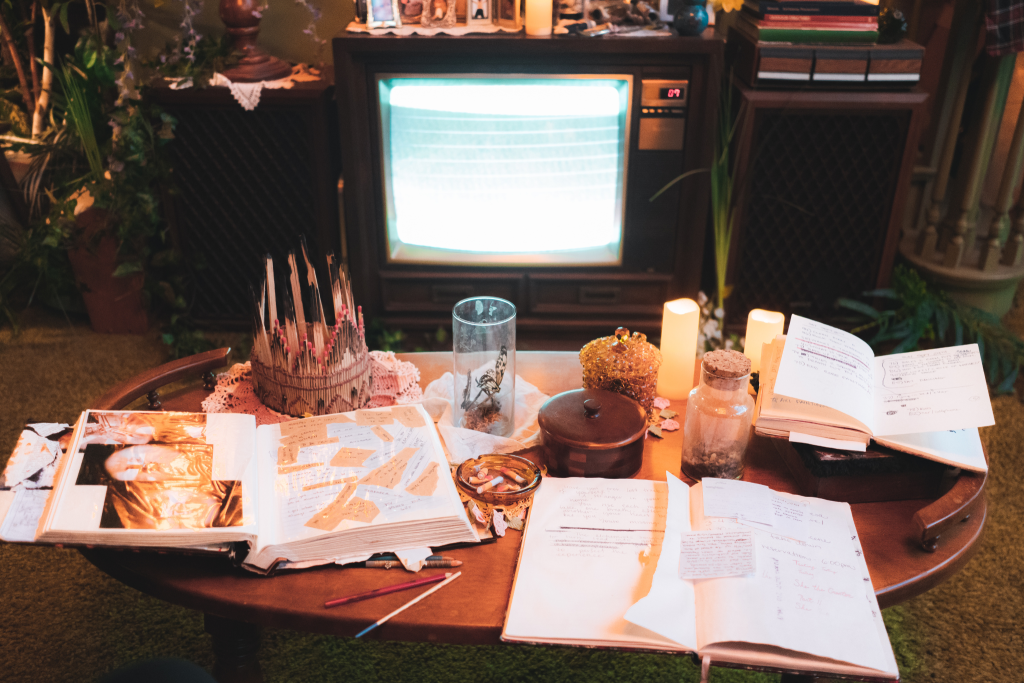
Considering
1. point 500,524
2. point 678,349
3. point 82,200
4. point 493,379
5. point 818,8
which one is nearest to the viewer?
point 500,524

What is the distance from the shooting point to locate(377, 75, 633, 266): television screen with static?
2.02m

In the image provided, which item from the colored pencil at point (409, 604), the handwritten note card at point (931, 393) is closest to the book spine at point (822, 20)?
the handwritten note card at point (931, 393)

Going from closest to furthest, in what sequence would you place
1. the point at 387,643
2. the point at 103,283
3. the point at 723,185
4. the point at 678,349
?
the point at 678,349
the point at 387,643
the point at 723,185
the point at 103,283

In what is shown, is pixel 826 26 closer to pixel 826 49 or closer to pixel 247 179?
pixel 826 49

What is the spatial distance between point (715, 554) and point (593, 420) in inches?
10.4

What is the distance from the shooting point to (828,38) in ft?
6.84

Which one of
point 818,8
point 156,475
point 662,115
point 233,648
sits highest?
point 818,8

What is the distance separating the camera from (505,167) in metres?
2.07

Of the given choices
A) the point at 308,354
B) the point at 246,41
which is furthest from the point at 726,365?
the point at 246,41

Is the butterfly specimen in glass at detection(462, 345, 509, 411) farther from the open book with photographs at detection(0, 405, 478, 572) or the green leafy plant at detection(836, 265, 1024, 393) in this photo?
the green leafy plant at detection(836, 265, 1024, 393)

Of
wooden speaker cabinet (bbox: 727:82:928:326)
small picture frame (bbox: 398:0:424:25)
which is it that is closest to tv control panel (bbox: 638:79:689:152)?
wooden speaker cabinet (bbox: 727:82:928:326)

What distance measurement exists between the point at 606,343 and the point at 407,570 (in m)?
0.50

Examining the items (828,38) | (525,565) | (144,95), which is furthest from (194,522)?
(828,38)

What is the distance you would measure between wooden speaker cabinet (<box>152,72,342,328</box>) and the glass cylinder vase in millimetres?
1159
